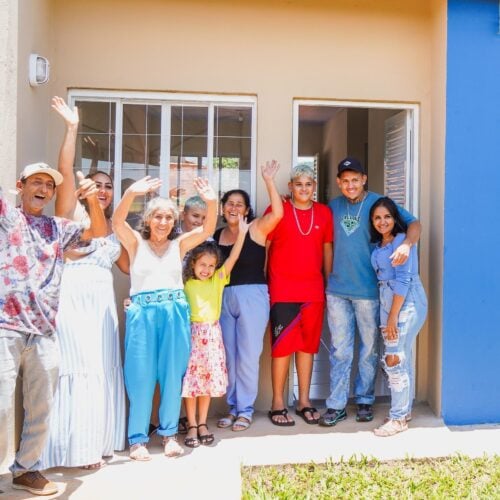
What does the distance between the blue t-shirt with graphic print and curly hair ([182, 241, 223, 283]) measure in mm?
930

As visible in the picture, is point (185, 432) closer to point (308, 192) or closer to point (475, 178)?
point (308, 192)

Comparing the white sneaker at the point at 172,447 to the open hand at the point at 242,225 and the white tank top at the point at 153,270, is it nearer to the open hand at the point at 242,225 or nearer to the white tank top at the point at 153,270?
the white tank top at the point at 153,270

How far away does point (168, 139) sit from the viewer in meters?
4.36

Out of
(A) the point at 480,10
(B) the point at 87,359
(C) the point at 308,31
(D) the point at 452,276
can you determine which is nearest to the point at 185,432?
(B) the point at 87,359

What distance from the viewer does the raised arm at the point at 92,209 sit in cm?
325

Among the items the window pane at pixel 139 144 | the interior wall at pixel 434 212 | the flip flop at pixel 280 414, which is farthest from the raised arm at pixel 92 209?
the interior wall at pixel 434 212

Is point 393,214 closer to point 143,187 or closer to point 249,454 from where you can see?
point 143,187

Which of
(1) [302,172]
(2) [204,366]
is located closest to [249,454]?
(2) [204,366]

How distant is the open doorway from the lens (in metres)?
4.54

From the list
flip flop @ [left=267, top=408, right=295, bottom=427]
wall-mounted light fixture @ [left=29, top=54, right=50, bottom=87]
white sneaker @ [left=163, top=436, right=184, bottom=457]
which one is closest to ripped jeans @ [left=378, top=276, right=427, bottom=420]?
flip flop @ [left=267, top=408, right=295, bottom=427]

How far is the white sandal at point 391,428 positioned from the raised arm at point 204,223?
1845mm

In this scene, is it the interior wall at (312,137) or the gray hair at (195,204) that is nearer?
the gray hair at (195,204)

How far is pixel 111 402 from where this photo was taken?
3.57 metres

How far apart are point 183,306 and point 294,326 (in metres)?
0.95
